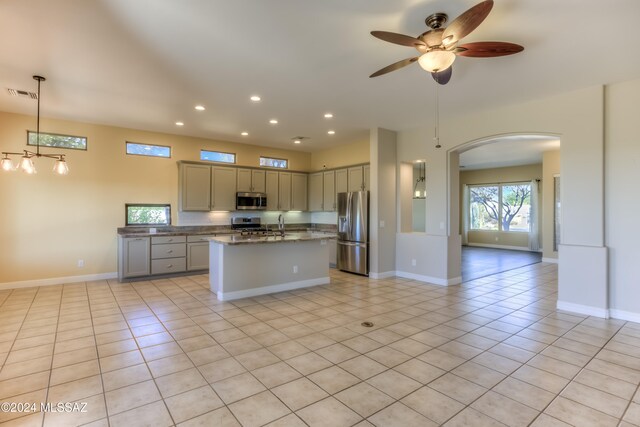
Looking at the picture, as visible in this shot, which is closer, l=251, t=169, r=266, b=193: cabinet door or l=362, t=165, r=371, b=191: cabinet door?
l=362, t=165, r=371, b=191: cabinet door

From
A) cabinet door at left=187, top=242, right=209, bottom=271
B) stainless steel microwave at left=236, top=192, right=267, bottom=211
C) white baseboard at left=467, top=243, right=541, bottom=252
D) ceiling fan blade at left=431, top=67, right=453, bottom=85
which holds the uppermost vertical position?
ceiling fan blade at left=431, top=67, right=453, bottom=85

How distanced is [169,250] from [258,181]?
258 cm

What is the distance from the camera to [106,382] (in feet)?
8.51

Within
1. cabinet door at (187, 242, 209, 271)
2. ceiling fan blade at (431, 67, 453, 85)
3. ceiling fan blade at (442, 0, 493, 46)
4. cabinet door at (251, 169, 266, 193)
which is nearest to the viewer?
ceiling fan blade at (442, 0, 493, 46)

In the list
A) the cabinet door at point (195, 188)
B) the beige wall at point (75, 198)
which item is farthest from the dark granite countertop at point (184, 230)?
the cabinet door at point (195, 188)

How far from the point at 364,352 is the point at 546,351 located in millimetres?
1825

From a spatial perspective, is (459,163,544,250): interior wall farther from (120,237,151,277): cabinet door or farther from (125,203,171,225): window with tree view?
(120,237,151,277): cabinet door

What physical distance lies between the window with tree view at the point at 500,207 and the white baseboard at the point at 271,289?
851 centimetres

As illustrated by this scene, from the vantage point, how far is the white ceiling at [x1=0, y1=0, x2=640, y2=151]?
2646 mm

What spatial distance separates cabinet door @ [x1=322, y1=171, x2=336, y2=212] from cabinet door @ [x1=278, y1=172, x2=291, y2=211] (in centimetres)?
92

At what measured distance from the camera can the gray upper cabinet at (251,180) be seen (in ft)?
25.0

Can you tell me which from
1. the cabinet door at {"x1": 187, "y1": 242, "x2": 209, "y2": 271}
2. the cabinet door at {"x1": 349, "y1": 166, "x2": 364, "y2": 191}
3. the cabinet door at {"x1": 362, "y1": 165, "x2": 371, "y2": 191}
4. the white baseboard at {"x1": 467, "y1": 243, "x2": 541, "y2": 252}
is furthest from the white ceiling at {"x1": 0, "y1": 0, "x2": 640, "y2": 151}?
the white baseboard at {"x1": 467, "y1": 243, "x2": 541, "y2": 252}

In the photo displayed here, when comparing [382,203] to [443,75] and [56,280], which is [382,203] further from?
[56,280]

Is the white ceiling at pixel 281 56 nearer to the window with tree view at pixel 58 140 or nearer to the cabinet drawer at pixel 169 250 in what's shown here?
the window with tree view at pixel 58 140
